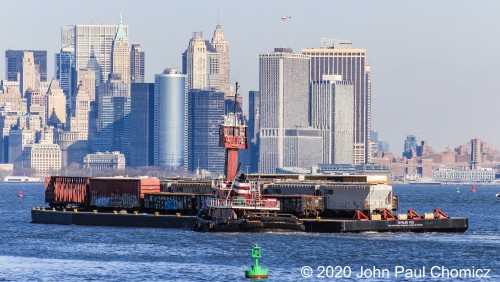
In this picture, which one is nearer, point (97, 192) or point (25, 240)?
point (25, 240)

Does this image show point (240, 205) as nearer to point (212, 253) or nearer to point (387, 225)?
point (387, 225)

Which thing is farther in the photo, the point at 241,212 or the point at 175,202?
the point at 175,202

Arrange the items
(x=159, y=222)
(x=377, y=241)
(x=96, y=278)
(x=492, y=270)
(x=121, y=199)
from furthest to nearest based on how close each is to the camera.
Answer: (x=121, y=199), (x=159, y=222), (x=377, y=241), (x=492, y=270), (x=96, y=278)

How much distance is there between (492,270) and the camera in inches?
3228

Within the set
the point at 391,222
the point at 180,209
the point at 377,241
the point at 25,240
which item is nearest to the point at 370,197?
the point at 391,222

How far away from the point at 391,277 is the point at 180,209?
4841 cm

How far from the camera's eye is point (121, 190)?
13075cm

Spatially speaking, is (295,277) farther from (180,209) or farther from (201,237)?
(180,209)

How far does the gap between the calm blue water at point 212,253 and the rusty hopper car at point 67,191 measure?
17.7 m

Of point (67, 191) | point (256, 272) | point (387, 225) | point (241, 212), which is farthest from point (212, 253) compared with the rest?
point (67, 191)

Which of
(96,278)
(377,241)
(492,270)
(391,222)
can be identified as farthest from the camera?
(391,222)

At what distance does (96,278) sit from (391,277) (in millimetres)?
16068

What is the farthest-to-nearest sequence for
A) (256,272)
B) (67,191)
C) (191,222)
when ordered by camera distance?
Result: 1. (67,191)
2. (191,222)
3. (256,272)

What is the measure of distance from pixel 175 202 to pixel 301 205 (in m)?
15.3
